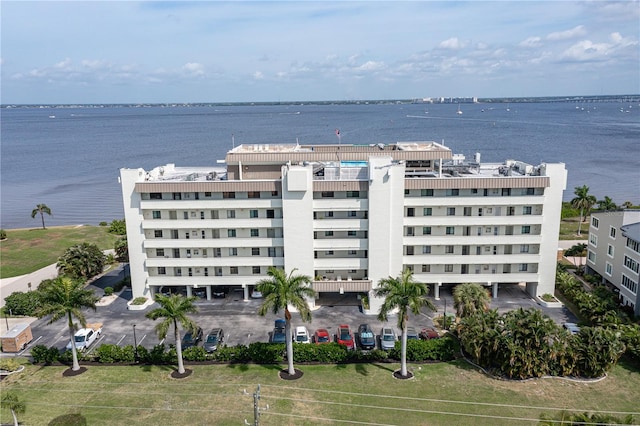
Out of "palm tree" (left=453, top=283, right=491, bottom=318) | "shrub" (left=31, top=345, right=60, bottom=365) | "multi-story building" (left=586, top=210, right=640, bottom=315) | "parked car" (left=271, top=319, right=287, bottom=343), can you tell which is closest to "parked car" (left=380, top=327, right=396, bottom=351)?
"palm tree" (left=453, top=283, right=491, bottom=318)

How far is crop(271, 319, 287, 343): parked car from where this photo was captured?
51.2 m

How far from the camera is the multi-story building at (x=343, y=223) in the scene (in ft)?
190

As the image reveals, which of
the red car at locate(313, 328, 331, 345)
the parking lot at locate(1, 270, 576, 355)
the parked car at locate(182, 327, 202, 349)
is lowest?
the parking lot at locate(1, 270, 576, 355)

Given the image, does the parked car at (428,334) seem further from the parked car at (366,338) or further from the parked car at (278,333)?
the parked car at (278,333)

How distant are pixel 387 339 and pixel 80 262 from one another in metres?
42.9

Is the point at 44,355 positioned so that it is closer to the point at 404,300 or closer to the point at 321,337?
the point at 321,337

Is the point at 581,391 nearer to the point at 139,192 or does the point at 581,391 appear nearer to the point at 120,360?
the point at 120,360

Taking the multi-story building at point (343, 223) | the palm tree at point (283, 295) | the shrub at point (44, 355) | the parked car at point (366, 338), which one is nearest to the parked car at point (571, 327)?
the multi-story building at point (343, 223)

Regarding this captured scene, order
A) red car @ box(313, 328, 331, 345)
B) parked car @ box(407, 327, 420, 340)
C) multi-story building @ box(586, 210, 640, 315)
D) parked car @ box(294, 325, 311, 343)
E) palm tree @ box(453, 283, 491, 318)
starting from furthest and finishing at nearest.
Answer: multi-story building @ box(586, 210, 640, 315) → parked car @ box(294, 325, 311, 343) → red car @ box(313, 328, 331, 345) → parked car @ box(407, 327, 420, 340) → palm tree @ box(453, 283, 491, 318)

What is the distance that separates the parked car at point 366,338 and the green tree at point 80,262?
129ft

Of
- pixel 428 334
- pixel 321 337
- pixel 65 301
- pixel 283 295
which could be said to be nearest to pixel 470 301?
pixel 428 334

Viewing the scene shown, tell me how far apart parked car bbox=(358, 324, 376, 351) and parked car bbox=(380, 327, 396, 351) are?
0.88 m

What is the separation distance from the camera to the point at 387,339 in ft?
166

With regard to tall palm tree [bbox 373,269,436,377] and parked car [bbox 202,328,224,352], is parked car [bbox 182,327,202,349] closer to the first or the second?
parked car [bbox 202,328,224,352]
